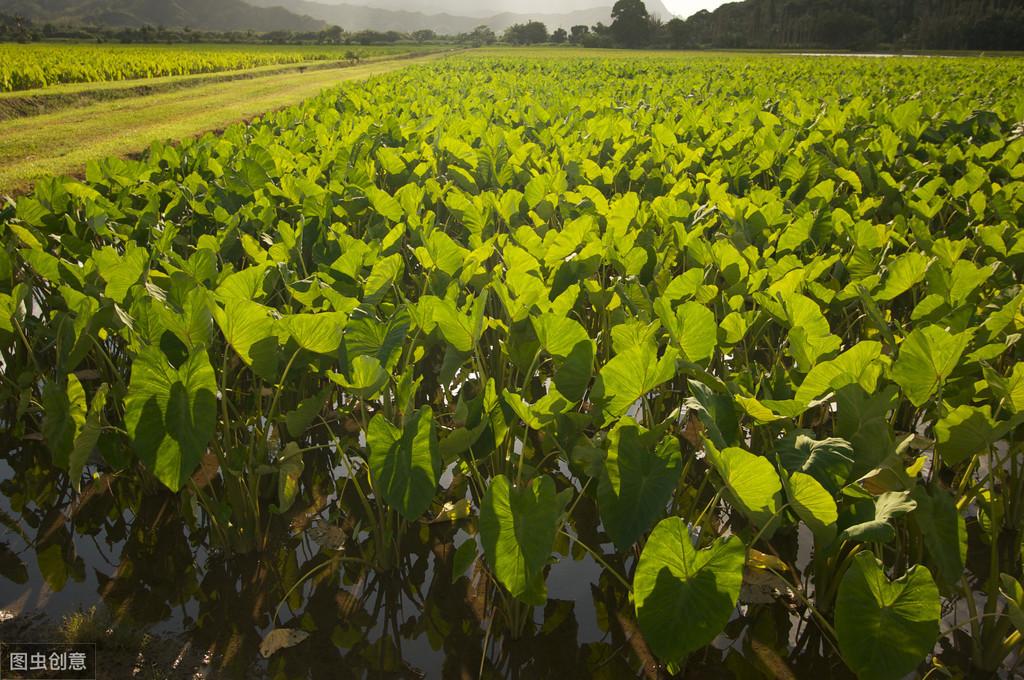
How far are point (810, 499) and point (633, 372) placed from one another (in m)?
0.43

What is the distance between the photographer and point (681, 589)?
1149 mm

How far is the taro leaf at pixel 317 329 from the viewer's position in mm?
1572

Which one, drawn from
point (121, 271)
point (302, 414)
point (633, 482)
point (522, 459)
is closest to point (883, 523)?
point (633, 482)

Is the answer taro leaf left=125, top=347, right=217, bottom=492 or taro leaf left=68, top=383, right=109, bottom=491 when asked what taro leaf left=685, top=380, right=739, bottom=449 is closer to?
taro leaf left=125, top=347, right=217, bottom=492

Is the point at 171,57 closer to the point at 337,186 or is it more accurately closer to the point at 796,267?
the point at 337,186

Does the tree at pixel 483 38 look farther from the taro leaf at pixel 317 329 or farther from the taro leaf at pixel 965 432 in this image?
the taro leaf at pixel 965 432

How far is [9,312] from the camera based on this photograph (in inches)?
71.9

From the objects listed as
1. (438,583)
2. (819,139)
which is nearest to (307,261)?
(438,583)

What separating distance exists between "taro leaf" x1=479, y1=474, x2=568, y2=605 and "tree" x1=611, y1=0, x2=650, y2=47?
52142mm

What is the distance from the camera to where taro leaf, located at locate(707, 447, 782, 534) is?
1.22 meters

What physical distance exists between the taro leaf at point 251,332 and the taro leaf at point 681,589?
102 centimetres

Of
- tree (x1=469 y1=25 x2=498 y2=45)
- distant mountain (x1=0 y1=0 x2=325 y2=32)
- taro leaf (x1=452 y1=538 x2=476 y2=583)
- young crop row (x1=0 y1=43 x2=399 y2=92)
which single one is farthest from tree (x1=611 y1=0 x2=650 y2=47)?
distant mountain (x1=0 y1=0 x2=325 y2=32)

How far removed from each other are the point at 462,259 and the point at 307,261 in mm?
978

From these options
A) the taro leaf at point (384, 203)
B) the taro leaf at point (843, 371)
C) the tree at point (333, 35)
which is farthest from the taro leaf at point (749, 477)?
the tree at point (333, 35)
